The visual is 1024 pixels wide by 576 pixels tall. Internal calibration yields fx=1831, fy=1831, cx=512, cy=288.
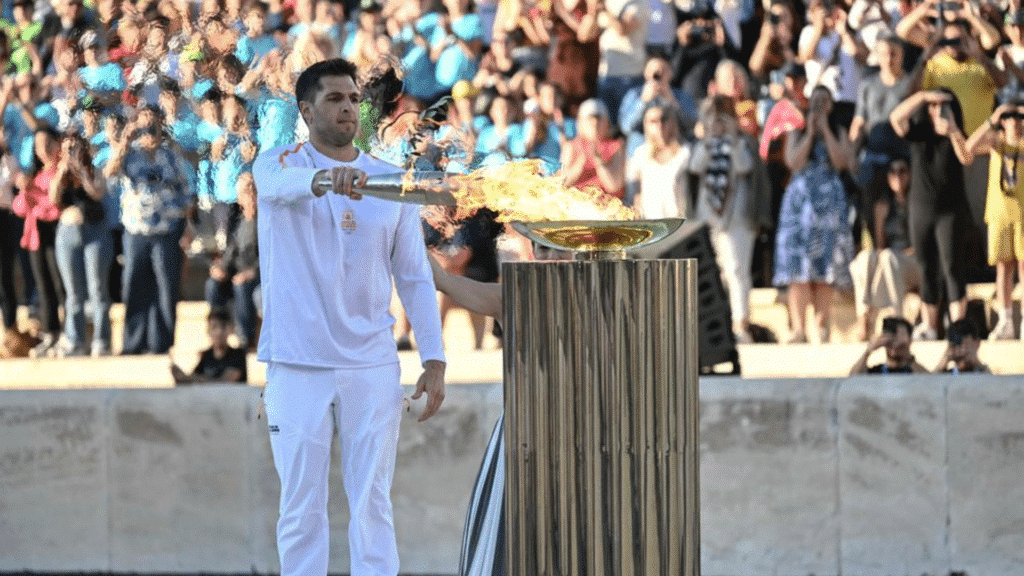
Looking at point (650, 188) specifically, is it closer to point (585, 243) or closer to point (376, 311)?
point (376, 311)

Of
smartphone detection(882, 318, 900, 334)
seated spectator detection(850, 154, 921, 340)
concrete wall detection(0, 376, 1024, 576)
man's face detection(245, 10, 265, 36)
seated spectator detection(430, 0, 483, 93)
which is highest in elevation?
seated spectator detection(430, 0, 483, 93)

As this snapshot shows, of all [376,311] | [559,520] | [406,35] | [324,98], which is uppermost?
[406,35]

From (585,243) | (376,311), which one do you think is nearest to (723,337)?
(376,311)

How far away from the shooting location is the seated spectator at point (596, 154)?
36.2 ft

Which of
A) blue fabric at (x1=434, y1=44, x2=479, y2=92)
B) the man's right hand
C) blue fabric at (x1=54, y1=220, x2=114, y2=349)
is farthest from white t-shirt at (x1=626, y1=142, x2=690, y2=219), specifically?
the man's right hand

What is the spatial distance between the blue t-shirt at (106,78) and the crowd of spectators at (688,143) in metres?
1.14

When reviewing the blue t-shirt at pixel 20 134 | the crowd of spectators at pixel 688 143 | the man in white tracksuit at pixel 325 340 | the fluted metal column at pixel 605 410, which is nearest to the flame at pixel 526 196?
the fluted metal column at pixel 605 410

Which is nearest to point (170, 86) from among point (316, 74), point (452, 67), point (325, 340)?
point (316, 74)

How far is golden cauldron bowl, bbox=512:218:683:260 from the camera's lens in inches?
168

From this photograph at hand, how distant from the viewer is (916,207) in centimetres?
1034

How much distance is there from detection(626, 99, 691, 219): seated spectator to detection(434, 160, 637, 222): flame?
19.3ft

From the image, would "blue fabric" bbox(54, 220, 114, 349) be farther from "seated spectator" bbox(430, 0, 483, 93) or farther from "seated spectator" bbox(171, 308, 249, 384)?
"seated spectator" bbox(430, 0, 483, 93)

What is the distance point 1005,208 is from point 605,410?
646 centimetres

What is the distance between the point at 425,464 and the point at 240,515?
2.98 feet
